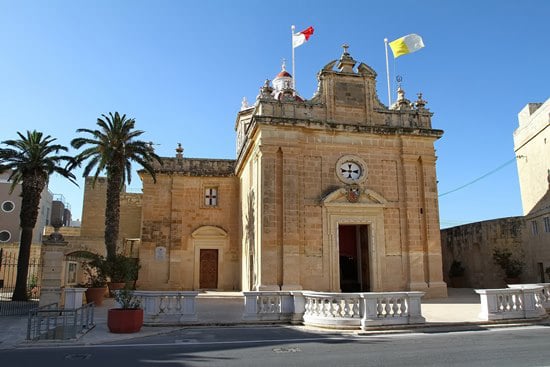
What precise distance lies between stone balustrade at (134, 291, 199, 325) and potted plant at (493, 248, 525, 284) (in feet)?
57.8

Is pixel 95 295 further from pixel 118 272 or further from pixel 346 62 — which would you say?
pixel 346 62

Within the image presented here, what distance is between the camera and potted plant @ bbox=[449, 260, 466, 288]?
26.5 metres

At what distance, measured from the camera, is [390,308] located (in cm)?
1119

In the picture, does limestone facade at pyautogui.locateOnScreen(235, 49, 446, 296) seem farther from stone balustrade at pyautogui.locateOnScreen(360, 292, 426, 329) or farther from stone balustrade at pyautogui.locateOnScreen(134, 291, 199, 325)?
stone balustrade at pyautogui.locateOnScreen(360, 292, 426, 329)

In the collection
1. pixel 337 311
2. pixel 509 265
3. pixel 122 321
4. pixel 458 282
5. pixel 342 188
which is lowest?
pixel 122 321

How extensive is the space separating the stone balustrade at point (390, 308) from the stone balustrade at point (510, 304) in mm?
2026

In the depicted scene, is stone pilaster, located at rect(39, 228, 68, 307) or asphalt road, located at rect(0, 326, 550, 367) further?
stone pilaster, located at rect(39, 228, 68, 307)

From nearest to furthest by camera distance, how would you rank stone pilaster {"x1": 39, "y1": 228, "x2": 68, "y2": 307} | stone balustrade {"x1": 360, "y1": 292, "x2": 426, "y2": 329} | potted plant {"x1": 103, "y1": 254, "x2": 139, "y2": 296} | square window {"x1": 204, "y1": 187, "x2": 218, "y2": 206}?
stone balustrade {"x1": 360, "y1": 292, "x2": 426, "y2": 329}
stone pilaster {"x1": 39, "y1": 228, "x2": 68, "y2": 307}
potted plant {"x1": 103, "y1": 254, "x2": 139, "y2": 296}
square window {"x1": 204, "y1": 187, "x2": 218, "y2": 206}

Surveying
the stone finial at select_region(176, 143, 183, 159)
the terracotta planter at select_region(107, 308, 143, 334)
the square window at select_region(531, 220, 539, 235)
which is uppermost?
the stone finial at select_region(176, 143, 183, 159)

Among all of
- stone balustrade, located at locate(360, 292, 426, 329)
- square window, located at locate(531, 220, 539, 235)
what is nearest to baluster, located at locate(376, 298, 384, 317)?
stone balustrade, located at locate(360, 292, 426, 329)

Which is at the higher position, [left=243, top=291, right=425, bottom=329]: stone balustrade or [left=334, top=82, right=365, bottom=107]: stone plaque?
[left=334, top=82, right=365, bottom=107]: stone plaque

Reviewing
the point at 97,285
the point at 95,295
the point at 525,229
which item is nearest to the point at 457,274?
the point at 525,229

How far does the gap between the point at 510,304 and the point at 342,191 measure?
758 cm

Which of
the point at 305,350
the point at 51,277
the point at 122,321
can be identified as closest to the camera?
the point at 305,350
